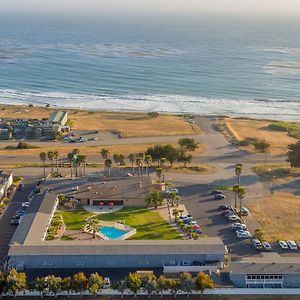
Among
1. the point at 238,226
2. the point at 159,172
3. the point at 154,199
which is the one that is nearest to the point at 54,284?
the point at 154,199

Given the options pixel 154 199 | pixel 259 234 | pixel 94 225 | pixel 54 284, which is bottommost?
pixel 259 234

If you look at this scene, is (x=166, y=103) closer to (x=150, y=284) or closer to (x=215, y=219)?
(x=215, y=219)

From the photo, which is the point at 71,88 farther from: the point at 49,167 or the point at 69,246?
the point at 69,246

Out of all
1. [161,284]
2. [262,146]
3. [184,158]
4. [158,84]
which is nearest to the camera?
[161,284]

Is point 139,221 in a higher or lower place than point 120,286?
lower

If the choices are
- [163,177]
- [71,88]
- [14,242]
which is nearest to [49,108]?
[71,88]

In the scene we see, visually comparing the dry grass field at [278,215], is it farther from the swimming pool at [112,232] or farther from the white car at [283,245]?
the swimming pool at [112,232]

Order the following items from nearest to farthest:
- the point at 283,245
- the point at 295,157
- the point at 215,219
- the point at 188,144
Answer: the point at 283,245 < the point at 215,219 < the point at 295,157 < the point at 188,144

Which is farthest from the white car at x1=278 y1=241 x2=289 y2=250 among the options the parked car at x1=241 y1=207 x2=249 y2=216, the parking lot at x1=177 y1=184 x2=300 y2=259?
the parked car at x1=241 y1=207 x2=249 y2=216
